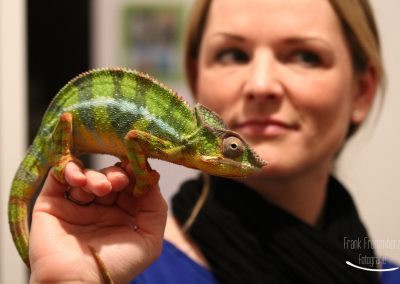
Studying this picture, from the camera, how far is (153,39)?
165 centimetres

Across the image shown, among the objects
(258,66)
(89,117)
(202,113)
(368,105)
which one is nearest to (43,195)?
(89,117)

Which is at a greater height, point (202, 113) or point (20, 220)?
point (202, 113)

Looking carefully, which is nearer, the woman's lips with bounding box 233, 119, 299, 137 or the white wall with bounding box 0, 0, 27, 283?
the woman's lips with bounding box 233, 119, 299, 137

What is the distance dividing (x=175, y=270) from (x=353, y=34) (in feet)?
2.23

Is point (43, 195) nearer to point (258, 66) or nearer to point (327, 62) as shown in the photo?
point (258, 66)

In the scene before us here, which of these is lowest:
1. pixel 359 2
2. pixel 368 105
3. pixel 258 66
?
pixel 368 105

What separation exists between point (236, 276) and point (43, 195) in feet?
1.67

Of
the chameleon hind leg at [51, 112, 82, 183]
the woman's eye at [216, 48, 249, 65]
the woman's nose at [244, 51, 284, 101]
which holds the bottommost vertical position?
the chameleon hind leg at [51, 112, 82, 183]

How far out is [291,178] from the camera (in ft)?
3.35

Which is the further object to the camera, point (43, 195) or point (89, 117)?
point (43, 195)

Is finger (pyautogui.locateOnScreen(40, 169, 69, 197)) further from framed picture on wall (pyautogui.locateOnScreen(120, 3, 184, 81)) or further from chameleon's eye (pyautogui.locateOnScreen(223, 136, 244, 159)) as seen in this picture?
framed picture on wall (pyautogui.locateOnScreen(120, 3, 184, 81))

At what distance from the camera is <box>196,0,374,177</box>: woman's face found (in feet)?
2.87

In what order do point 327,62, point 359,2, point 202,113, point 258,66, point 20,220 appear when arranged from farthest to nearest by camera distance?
point 359,2, point 327,62, point 258,66, point 20,220, point 202,113

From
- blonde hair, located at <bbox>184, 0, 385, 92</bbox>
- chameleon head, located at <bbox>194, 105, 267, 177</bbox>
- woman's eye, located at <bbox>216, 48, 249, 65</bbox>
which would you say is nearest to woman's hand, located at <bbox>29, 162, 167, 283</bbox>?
chameleon head, located at <bbox>194, 105, 267, 177</bbox>
